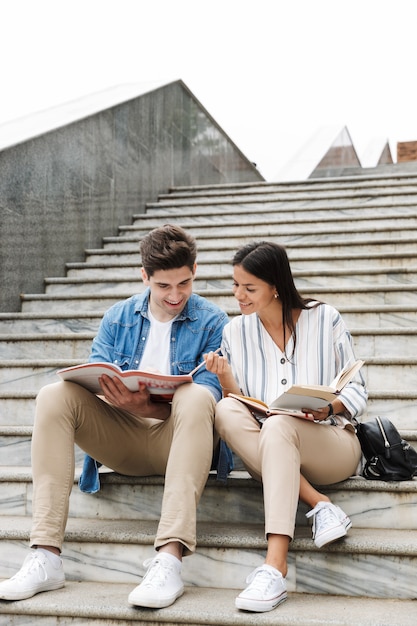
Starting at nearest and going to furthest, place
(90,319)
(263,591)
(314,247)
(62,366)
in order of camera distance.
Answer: (263,591) → (62,366) → (90,319) → (314,247)

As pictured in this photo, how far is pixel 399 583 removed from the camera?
2.36 meters

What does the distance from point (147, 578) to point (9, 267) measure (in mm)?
2898

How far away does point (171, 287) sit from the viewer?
2832 mm

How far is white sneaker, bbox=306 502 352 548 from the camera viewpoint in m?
2.33

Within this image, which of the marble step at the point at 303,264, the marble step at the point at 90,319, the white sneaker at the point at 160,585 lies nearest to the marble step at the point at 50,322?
the marble step at the point at 90,319

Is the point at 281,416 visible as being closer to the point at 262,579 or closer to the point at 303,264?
the point at 262,579

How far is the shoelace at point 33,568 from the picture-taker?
235 cm

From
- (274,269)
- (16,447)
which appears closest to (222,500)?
(274,269)

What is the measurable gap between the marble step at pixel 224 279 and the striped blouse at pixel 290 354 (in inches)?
60.6

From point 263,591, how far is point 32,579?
2.48 ft

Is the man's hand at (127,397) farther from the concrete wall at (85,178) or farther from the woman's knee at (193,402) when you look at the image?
the concrete wall at (85,178)

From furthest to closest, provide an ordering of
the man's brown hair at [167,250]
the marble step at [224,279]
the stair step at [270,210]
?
the stair step at [270,210], the marble step at [224,279], the man's brown hair at [167,250]

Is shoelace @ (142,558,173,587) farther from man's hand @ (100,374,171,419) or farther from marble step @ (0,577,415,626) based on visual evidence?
man's hand @ (100,374,171,419)

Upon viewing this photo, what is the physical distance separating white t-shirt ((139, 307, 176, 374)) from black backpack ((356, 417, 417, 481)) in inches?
32.4
